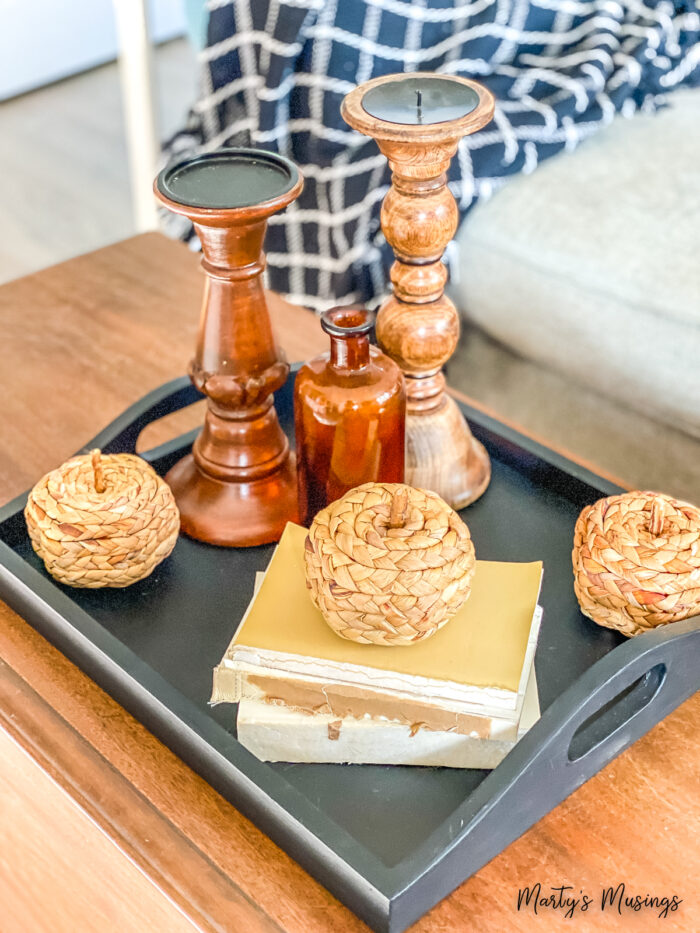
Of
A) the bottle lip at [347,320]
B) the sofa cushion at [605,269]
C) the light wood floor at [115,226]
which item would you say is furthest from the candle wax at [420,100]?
the light wood floor at [115,226]

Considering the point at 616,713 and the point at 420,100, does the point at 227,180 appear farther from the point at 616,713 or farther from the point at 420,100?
the point at 616,713

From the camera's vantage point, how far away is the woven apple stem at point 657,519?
541 mm

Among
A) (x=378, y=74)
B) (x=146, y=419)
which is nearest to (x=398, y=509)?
(x=146, y=419)

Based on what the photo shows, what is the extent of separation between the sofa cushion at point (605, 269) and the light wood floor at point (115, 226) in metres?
0.05

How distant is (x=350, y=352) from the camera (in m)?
0.56

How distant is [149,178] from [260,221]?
1301mm

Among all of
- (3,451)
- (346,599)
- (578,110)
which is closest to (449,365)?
(578,110)

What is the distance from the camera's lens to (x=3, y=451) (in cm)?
77

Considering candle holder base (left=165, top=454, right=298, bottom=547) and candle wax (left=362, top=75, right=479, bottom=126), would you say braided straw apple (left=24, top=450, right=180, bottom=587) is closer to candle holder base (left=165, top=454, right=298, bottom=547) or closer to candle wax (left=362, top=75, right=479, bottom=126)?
candle holder base (left=165, top=454, right=298, bottom=547)

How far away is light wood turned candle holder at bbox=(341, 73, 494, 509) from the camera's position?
1.80 ft

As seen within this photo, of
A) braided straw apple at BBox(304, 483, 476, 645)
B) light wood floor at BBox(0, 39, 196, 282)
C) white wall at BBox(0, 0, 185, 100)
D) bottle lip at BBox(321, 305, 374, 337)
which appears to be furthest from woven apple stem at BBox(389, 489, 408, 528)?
white wall at BBox(0, 0, 185, 100)

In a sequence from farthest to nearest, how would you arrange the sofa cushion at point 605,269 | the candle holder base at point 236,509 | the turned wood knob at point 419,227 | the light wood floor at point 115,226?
1. the light wood floor at point 115,226
2. the sofa cushion at point 605,269
3. the candle holder base at point 236,509
4. the turned wood knob at point 419,227

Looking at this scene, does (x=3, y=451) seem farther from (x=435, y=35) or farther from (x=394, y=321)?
(x=435, y=35)

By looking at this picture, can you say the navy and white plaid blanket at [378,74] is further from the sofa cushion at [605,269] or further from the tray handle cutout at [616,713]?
the tray handle cutout at [616,713]
